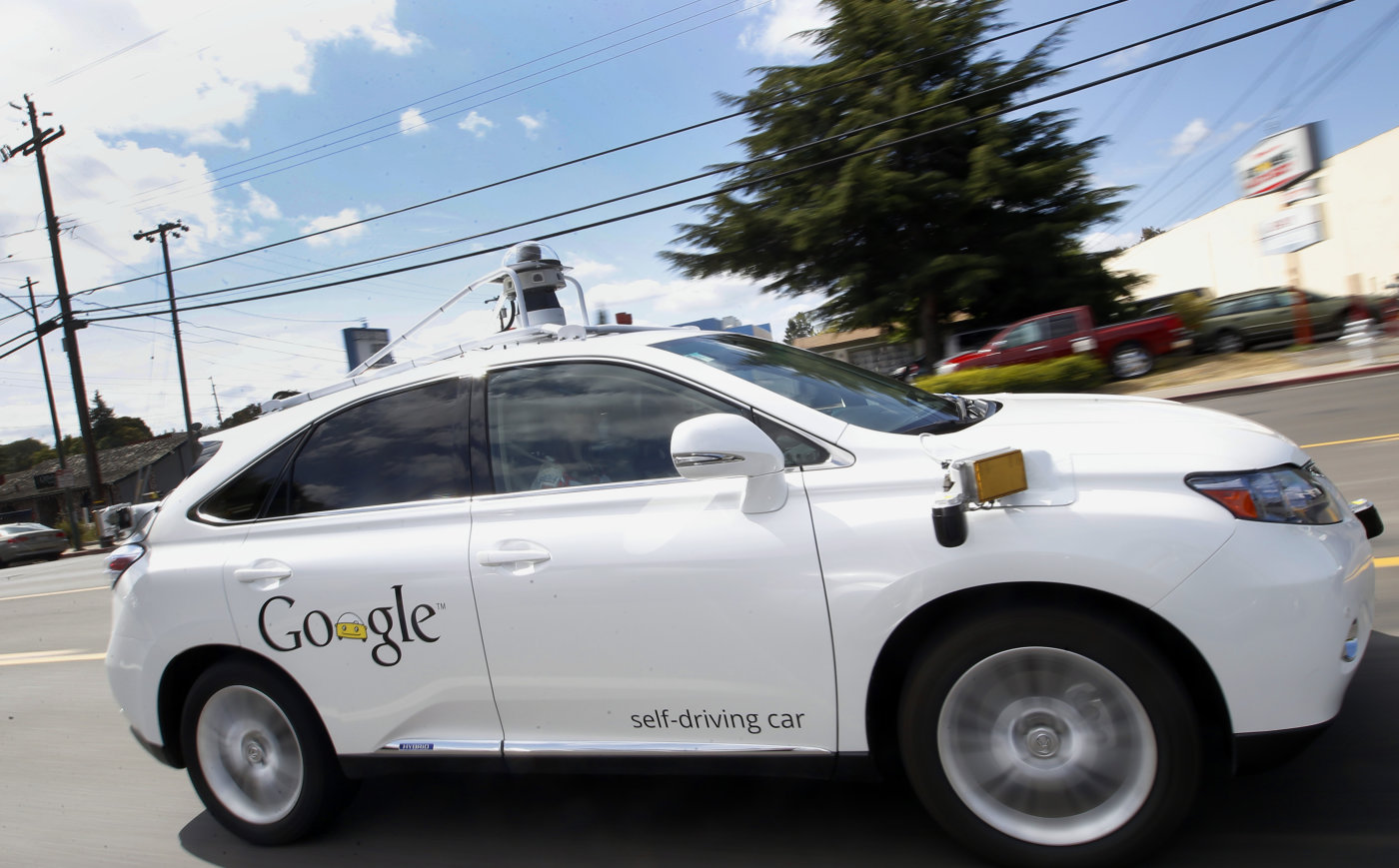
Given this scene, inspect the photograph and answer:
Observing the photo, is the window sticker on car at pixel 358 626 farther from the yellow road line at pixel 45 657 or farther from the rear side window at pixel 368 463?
the yellow road line at pixel 45 657

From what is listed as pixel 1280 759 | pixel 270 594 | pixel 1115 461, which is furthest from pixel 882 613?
pixel 270 594

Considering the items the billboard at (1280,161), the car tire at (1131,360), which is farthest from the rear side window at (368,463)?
the car tire at (1131,360)

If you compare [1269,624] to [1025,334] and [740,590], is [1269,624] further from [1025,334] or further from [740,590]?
[1025,334]

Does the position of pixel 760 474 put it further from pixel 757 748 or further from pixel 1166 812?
pixel 1166 812

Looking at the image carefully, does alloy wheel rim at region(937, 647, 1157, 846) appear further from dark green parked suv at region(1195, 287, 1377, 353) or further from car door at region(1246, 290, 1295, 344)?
car door at region(1246, 290, 1295, 344)

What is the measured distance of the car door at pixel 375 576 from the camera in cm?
303

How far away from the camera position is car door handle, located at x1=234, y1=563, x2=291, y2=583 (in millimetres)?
3277

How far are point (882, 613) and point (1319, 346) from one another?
2217 centimetres

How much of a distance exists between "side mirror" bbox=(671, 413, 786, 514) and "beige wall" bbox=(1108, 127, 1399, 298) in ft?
85.9

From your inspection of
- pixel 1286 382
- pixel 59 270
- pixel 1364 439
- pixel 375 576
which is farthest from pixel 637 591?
pixel 59 270

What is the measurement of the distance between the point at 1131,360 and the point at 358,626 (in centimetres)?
2043

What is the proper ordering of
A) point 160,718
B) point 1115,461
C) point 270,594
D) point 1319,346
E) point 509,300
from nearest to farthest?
point 1115,461 < point 270,594 < point 160,718 < point 509,300 < point 1319,346

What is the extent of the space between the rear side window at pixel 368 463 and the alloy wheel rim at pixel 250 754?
0.68m

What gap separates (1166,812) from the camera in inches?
93.9
